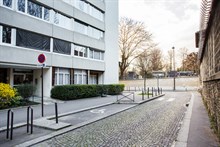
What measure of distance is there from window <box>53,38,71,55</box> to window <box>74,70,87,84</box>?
8.85 ft

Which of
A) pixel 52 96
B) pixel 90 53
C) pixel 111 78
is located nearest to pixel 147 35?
pixel 111 78

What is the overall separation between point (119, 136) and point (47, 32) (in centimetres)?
1384

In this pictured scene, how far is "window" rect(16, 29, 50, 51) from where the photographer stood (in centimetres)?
1456

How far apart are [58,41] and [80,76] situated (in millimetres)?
5214

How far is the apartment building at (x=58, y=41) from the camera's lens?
14047 mm

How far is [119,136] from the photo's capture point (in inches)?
233

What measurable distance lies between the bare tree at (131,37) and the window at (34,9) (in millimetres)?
29506

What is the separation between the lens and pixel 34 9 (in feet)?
52.4

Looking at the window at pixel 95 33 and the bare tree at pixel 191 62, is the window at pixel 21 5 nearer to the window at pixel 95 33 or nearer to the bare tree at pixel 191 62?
the window at pixel 95 33

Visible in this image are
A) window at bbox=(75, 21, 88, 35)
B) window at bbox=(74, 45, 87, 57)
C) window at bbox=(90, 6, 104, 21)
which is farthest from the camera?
window at bbox=(90, 6, 104, 21)

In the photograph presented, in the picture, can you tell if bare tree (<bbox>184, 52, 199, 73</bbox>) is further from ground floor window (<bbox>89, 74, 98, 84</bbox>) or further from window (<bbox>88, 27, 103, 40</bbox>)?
ground floor window (<bbox>89, 74, 98, 84</bbox>)

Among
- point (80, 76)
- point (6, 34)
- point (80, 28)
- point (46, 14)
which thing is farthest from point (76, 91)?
point (80, 28)

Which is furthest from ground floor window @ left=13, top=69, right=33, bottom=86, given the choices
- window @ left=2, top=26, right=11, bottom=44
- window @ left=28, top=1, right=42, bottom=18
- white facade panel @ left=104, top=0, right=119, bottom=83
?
white facade panel @ left=104, top=0, right=119, bottom=83

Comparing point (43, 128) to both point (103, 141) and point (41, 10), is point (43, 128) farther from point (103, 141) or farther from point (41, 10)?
point (41, 10)
